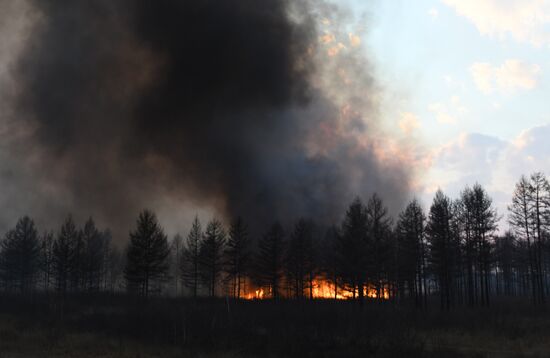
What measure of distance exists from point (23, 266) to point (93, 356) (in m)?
54.7

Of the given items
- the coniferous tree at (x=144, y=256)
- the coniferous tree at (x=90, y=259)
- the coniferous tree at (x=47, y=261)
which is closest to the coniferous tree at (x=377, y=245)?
the coniferous tree at (x=144, y=256)

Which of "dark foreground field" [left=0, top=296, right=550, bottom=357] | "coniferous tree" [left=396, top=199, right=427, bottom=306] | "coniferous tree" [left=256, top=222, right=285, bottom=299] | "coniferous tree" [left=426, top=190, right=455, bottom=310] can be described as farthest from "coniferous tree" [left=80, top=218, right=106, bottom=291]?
"coniferous tree" [left=426, top=190, right=455, bottom=310]

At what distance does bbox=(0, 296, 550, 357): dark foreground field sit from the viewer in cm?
1773

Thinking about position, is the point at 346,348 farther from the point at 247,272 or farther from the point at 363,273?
the point at 247,272

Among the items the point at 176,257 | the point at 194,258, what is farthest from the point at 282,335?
the point at 176,257

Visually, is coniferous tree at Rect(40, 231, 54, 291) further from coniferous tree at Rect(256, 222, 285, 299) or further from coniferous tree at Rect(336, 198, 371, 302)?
coniferous tree at Rect(336, 198, 371, 302)

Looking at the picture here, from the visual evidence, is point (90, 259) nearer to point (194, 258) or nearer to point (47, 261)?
point (47, 261)

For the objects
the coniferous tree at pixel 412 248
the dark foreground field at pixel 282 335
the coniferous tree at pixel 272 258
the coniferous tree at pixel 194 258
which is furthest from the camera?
the coniferous tree at pixel 194 258

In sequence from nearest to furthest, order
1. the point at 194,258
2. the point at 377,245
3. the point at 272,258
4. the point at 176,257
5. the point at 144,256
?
the point at 377,245
the point at 144,256
the point at 272,258
the point at 194,258
the point at 176,257

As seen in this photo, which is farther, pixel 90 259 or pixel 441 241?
pixel 90 259

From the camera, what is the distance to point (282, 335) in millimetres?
19609

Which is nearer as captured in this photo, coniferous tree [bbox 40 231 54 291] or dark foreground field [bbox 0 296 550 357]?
dark foreground field [bbox 0 296 550 357]

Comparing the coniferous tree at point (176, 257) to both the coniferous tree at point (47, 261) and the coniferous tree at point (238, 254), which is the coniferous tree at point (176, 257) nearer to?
the coniferous tree at point (47, 261)

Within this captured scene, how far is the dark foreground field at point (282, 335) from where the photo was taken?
17734mm
